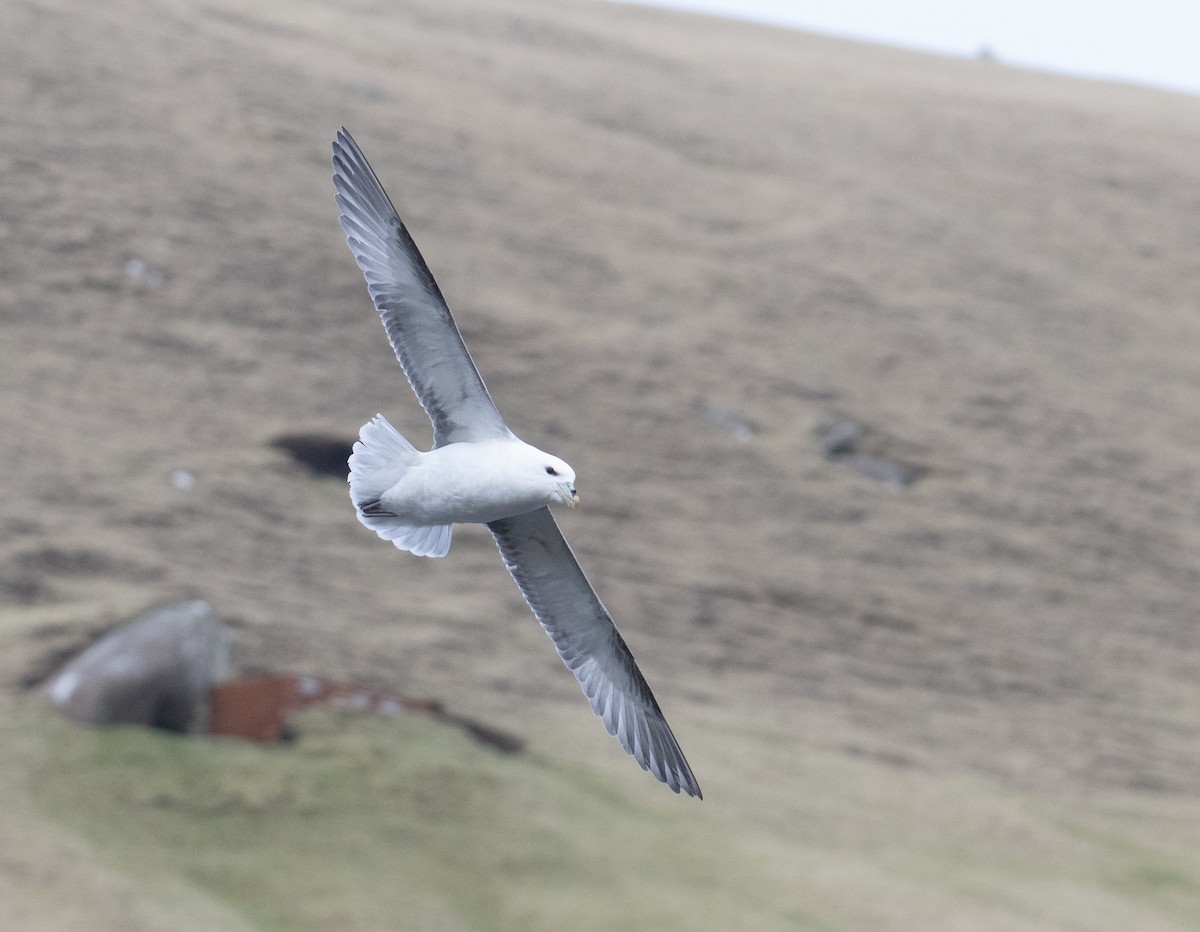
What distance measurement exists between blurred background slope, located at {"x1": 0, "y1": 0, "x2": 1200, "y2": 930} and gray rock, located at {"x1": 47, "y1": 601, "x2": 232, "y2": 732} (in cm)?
28

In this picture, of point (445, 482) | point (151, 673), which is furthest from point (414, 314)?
point (151, 673)

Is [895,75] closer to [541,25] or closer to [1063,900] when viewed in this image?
[541,25]

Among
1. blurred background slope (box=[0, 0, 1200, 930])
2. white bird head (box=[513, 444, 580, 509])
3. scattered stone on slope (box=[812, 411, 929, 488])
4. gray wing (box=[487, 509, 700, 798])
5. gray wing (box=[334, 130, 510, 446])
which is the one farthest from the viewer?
scattered stone on slope (box=[812, 411, 929, 488])

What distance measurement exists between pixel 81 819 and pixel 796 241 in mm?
13311

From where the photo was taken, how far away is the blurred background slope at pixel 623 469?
12.4 metres

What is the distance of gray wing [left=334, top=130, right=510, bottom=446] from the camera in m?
6.93

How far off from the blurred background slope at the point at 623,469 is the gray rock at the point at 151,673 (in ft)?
0.90

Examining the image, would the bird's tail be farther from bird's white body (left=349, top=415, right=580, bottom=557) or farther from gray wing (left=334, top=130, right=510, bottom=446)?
gray wing (left=334, top=130, right=510, bottom=446)

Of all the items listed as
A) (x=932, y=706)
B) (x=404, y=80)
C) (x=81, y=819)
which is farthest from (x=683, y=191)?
(x=81, y=819)

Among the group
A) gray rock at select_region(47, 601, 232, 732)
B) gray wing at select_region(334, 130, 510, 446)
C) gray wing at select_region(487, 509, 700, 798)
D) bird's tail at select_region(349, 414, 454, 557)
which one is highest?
gray wing at select_region(334, 130, 510, 446)

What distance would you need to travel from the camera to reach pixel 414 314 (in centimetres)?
696

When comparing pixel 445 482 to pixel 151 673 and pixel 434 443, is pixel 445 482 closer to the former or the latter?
pixel 434 443

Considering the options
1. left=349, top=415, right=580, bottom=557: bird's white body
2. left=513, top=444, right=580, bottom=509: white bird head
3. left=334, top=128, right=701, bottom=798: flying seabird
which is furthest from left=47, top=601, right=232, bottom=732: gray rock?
left=513, top=444, right=580, bottom=509: white bird head

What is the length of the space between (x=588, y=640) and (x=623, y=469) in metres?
9.91
